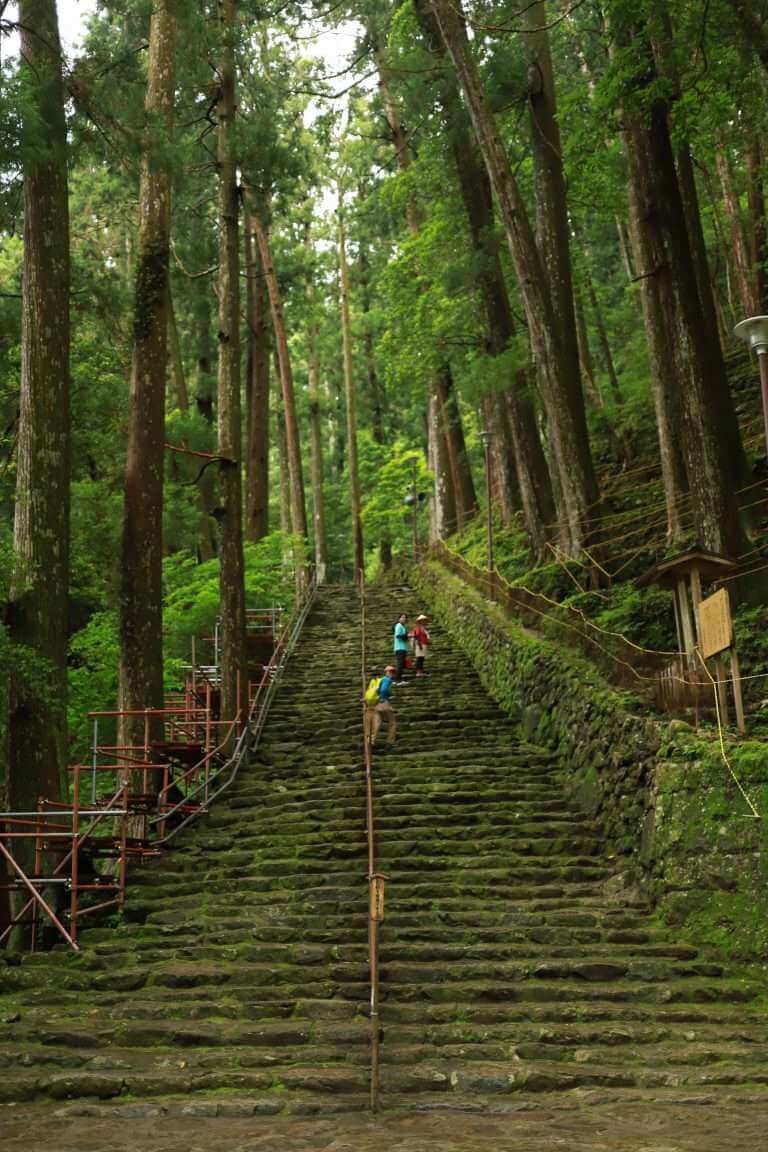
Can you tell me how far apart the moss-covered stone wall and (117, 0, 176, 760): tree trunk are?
203 inches

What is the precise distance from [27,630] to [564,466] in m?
9.18

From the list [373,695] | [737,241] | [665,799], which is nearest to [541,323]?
[373,695]

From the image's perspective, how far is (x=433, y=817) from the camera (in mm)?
12805

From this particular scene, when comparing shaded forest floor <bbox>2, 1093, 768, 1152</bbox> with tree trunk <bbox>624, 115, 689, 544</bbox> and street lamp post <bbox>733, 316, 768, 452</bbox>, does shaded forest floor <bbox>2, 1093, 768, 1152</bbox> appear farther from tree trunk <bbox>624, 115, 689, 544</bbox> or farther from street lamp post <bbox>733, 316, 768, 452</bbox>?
tree trunk <bbox>624, 115, 689, 544</bbox>

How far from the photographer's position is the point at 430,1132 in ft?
22.0

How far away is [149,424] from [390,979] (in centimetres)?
777

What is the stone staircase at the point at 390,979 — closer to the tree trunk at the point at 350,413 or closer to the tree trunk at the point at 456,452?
the tree trunk at the point at 456,452

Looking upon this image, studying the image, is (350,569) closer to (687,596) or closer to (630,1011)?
(687,596)

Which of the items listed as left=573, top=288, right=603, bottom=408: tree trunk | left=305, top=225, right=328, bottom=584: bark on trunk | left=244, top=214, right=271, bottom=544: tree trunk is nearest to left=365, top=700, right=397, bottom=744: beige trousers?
left=244, top=214, right=271, bottom=544: tree trunk

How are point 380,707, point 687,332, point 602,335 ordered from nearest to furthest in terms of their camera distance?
point 687,332, point 380,707, point 602,335

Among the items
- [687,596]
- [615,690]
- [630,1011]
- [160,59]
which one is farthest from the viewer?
[160,59]

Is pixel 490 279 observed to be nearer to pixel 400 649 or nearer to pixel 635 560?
pixel 635 560

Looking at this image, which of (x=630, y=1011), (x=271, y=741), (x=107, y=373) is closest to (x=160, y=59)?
(x=107, y=373)

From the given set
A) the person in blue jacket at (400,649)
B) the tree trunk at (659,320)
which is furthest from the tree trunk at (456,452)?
the tree trunk at (659,320)
